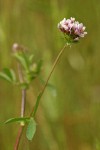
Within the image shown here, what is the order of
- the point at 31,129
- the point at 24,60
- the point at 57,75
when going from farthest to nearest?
the point at 57,75 < the point at 24,60 < the point at 31,129

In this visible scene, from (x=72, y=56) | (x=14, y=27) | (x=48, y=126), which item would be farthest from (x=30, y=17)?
(x=48, y=126)

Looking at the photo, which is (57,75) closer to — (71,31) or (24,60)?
(24,60)

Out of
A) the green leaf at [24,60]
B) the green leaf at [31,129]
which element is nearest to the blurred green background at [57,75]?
the green leaf at [24,60]

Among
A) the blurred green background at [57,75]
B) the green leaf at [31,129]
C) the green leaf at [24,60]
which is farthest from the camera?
the blurred green background at [57,75]

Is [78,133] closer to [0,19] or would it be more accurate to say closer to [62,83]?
[62,83]

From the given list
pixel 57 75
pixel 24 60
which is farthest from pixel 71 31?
pixel 57 75

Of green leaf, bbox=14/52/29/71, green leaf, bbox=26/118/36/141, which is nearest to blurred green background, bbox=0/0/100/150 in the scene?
green leaf, bbox=14/52/29/71

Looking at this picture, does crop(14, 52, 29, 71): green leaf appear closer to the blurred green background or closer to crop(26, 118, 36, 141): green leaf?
crop(26, 118, 36, 141): green leaf

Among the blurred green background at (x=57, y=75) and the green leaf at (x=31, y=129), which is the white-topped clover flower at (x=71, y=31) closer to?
the green leaf at (x=31, y=129)
